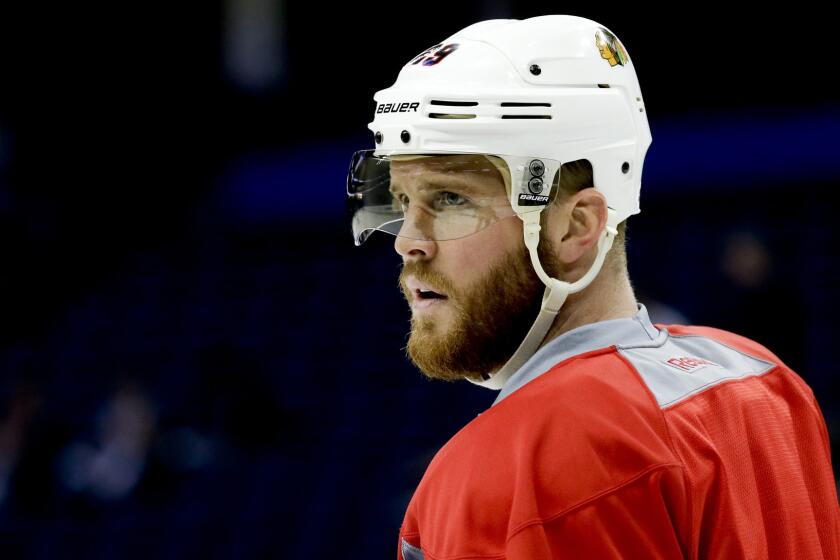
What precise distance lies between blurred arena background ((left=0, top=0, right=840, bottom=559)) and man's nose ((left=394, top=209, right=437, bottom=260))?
295 cm

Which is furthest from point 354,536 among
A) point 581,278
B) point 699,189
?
point 581,278

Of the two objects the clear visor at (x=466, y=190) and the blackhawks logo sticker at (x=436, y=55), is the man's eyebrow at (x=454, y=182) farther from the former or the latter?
the blackhawks logo sticker at (x=436, y=55)

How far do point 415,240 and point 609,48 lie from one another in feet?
1.40

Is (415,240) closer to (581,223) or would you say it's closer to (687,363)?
(581,223)

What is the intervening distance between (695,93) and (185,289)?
374 centimetres

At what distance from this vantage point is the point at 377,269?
7344mm

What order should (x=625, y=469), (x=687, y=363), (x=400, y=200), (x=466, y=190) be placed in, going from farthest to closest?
(x=400, y=200) < (x=466, y=190) < (x=687, y=363) < (x=625, y=469)

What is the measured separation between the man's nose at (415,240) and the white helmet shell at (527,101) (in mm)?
101

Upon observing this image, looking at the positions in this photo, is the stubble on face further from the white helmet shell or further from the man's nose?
the white helmet shell

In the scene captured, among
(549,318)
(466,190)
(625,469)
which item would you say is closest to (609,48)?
(466,190)

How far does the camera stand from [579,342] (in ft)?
5.02

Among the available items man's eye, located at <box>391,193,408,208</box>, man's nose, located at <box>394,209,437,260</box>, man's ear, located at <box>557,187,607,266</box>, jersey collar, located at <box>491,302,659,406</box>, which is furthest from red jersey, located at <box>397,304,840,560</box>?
man's eye, located at <box>391,193,408,208</box>

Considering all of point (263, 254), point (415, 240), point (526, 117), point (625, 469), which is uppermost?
point (526, 117)

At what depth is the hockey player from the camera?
1.33m
